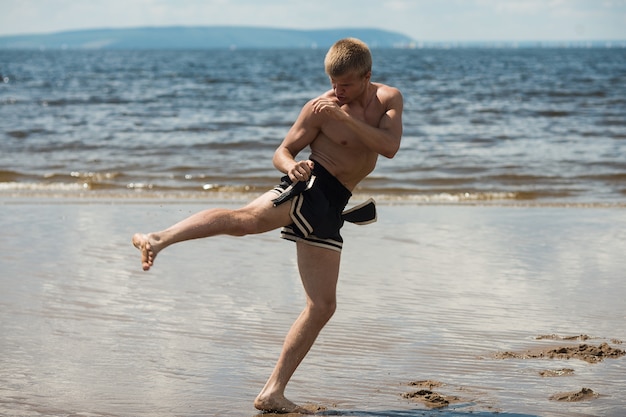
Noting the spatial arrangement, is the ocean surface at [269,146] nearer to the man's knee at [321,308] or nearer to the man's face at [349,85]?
the man's knee at [321,308]

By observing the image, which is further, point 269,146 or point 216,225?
point 269,146

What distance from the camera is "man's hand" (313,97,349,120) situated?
4.06m

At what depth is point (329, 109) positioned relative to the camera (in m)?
4.07

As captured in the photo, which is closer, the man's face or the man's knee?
the man's face

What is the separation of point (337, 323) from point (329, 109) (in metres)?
2.15

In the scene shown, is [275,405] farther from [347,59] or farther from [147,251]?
[347,59]

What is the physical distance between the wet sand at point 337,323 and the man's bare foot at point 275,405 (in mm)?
102

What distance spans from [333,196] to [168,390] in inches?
51.6

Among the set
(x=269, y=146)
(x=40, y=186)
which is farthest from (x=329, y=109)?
(x=269, y=146)

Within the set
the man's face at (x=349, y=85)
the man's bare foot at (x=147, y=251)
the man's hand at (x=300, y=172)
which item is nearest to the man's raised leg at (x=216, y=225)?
the man's bare foot at (x=147, y=251)

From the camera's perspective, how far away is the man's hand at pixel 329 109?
4056mm

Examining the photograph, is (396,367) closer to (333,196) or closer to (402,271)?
(333,196)

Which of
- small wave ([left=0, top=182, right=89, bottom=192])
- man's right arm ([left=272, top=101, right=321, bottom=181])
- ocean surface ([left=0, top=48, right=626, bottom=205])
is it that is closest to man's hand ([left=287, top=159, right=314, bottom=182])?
man's right arm ([left=272, top=101, right=321, bottom=181])

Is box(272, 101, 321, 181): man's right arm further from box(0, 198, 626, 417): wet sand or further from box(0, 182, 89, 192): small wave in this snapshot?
box(0, 182, 89, 192): small wave
